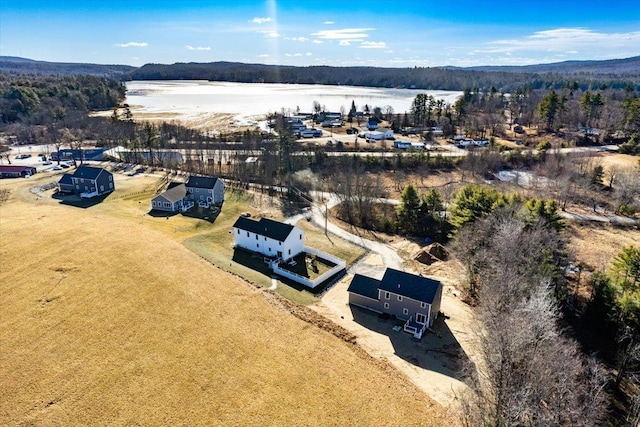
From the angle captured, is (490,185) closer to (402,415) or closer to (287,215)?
(287,215)

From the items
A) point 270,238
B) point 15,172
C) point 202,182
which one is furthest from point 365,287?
point 15,172

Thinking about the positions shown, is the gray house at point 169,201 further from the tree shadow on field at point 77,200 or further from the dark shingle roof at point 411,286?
the dark shingle roof at point 411,286

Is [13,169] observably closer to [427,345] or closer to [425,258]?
[425,258]

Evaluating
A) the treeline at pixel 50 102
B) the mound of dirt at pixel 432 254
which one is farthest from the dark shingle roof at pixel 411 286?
the treeline at pixel 50 102

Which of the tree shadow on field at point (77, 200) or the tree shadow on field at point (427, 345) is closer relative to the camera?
the tree shadow on field at point (427, 345)

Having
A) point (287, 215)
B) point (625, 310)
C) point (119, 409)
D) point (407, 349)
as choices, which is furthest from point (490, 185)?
point (119, 409)

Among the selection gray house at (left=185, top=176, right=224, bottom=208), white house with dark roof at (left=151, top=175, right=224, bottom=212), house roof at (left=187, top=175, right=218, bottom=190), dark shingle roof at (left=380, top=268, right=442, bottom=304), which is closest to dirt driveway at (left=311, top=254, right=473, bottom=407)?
dark shingle roof at (left=380, top=268, right=442, bottom=304)


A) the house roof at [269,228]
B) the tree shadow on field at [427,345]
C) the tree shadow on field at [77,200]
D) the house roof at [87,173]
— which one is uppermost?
the house roof at [87,173]

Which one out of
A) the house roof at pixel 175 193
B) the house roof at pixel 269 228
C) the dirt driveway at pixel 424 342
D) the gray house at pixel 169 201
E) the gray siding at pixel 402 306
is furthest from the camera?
the house roof at pixel 175 193

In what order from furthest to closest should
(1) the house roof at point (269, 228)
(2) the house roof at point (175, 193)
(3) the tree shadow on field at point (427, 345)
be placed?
(2) the house roof at point (175, 193) < (1) the house roof at point (269, 228) < (3) the tree shadow on field at point (427, 345)
